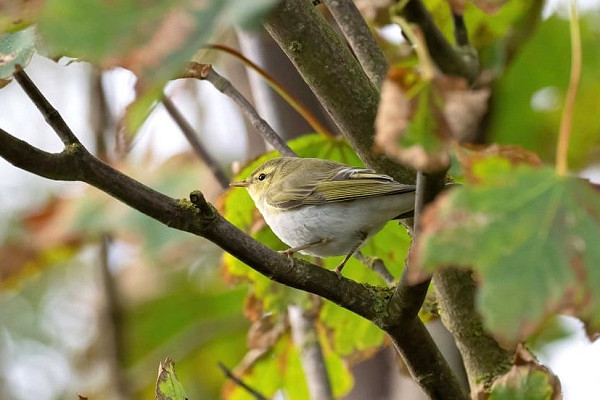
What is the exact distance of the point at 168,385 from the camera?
92 centimetres

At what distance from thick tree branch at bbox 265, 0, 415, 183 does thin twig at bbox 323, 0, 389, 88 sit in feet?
0.35

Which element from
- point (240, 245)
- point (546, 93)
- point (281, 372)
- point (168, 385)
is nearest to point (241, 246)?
point (240, 245)

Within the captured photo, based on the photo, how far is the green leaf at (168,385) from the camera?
90 cm

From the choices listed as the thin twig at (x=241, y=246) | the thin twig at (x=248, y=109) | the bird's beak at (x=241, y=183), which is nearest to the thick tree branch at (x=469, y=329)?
the thin twig at (x=241, y=246)

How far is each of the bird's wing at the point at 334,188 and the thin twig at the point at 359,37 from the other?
169 millimetres

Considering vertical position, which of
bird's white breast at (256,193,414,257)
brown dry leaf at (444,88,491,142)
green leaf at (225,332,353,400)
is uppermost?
brown dry leaf at (444,88,491,142)

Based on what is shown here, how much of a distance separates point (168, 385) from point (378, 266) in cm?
56

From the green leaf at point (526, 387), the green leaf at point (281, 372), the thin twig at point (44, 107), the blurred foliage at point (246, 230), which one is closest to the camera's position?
the blurred foliage at point (246, 230)

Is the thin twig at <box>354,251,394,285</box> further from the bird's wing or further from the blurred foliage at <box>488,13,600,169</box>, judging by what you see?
the blurred foliage at <box>488,13,600,169</box>

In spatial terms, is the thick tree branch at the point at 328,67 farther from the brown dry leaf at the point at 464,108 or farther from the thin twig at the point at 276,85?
the brown dry leaf at the point at 464,108

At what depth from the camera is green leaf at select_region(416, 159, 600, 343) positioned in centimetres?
53

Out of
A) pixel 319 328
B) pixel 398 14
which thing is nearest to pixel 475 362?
pixel 319 328

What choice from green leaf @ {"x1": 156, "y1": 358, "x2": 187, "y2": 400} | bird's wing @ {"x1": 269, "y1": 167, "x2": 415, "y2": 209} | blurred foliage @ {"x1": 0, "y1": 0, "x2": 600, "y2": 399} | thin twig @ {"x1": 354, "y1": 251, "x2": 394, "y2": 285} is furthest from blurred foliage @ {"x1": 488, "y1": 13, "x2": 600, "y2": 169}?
green leaf @ {"x1": 156, "y1": 358, "x2": 187, "y2": 400}

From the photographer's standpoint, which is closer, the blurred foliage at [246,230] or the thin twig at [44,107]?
the blurred foliage at [246,230]
